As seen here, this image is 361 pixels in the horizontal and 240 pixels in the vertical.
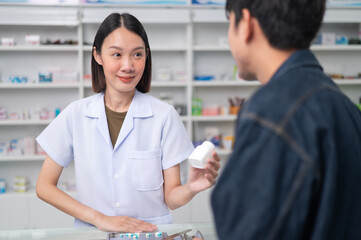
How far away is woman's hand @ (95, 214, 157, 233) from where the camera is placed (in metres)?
1.38

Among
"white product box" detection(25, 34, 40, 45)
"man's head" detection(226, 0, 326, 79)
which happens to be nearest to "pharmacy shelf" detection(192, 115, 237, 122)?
"white product box" detection(25, 34, 40, 45)

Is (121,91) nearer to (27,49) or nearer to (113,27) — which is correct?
(113,27)

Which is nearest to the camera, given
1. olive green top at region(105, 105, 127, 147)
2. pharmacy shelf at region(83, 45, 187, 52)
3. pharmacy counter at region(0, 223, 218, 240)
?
pharmacy counter at region(0, 223, 218, 240)

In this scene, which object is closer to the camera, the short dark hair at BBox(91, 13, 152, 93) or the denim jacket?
the denim jacket

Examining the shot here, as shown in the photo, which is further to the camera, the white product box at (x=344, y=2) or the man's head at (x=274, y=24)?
the white product box at (x=344, y=2)

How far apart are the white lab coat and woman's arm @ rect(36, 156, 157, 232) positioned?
0.06 meters

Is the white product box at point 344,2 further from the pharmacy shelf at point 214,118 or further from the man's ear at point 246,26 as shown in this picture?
the man's ear at point 246,26

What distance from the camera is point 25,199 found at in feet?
12.5

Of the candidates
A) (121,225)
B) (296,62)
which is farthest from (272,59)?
(121,225)

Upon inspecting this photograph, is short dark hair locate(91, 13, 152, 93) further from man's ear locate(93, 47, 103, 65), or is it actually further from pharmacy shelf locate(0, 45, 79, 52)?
pharmacy shelf locate(0, 45, 79, 52)

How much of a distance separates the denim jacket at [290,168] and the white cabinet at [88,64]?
10.8ft

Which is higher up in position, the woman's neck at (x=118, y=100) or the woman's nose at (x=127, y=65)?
the woman's nose at (x=127, y=65)

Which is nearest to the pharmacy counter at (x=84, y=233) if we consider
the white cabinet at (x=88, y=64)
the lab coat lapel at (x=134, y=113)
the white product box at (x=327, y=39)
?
the lab coat lapel at (x=134, y=113)

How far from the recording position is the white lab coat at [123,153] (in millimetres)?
1630
